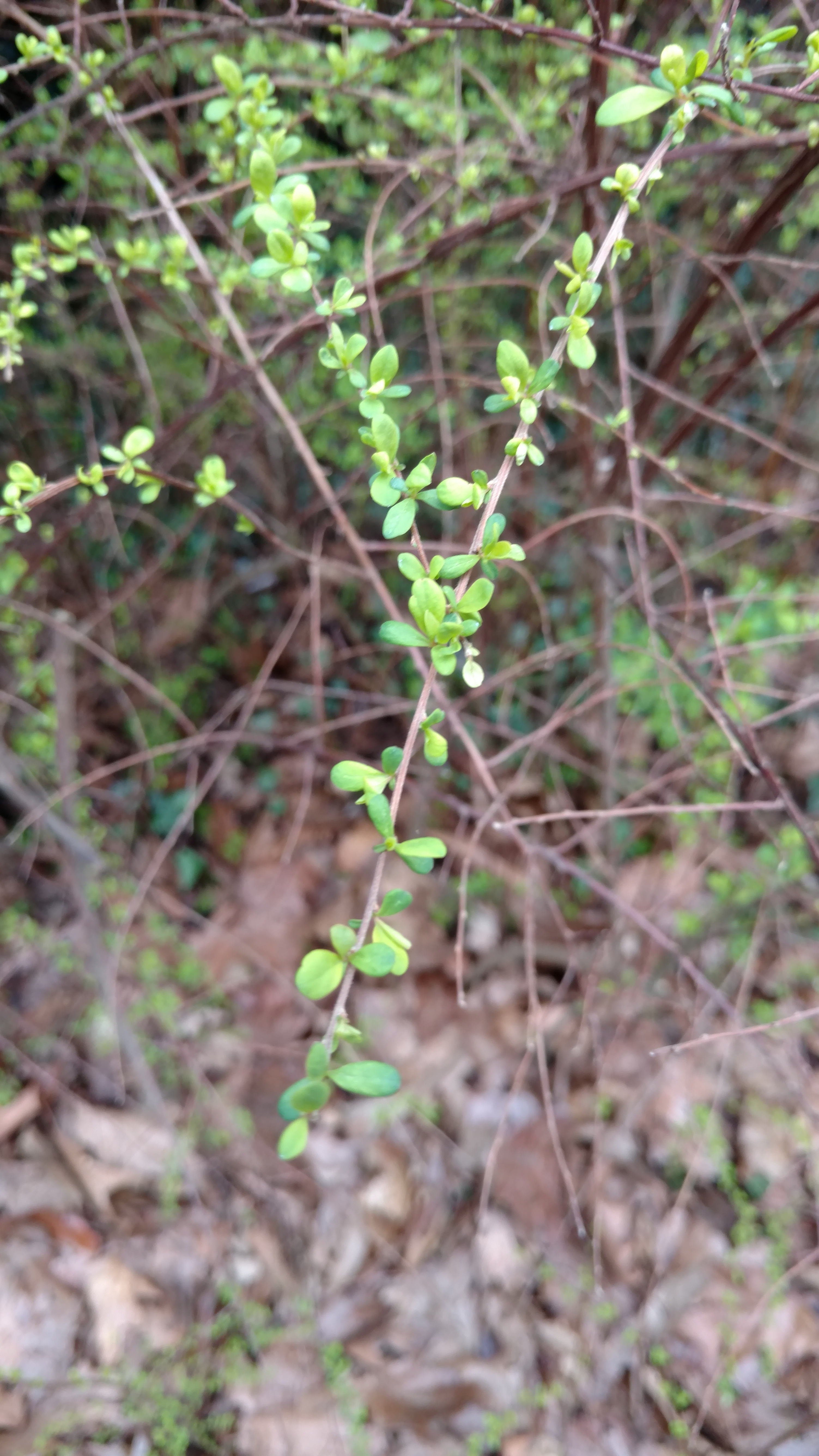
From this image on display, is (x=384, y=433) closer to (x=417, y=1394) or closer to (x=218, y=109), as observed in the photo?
(x=218, y=109)

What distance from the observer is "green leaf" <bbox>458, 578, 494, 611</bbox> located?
0.58 metres

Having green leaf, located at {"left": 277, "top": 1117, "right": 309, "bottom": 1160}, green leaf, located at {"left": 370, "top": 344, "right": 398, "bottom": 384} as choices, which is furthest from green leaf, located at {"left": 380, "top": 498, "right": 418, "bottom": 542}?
green leaf, located at {"left": 277, "top": 1117, "right": 309, "bottom": 1160}

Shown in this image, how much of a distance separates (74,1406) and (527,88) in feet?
8.03

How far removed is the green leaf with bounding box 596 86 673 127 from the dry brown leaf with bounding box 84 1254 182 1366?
2004mm

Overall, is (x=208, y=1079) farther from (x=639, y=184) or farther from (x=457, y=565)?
(x=639, y=184)

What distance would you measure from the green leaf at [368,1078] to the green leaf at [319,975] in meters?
0.06

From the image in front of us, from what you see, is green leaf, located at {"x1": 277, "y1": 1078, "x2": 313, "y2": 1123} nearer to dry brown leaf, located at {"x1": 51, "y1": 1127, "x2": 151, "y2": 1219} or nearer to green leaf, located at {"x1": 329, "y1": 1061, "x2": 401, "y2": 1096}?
green leaf, located at {"x1": 329, "y1": 1061, "x2": 401, "y2": 1096}

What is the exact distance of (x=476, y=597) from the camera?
58 centimetres

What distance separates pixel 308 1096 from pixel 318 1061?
0.03m

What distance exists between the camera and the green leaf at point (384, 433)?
2.12 ft

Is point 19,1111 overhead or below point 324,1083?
Answer: below

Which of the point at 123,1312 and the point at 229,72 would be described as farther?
the point at 123,1312

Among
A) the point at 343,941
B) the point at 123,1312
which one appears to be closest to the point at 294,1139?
the point at 343,941

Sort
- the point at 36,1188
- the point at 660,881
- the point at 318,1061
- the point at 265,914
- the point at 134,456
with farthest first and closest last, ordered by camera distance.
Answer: the point at 265,914 < the point at 660,881 < the point at 36,1188 < the point at 134,456 < the point at 318,1061
